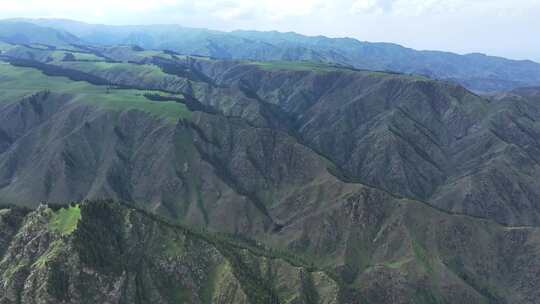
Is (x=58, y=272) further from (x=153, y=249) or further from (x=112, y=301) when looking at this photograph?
(x=153, y=249)

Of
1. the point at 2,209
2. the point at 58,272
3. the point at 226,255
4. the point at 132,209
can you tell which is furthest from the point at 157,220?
the point at 2,209

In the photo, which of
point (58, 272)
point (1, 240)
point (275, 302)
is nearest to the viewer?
point (58, 272)

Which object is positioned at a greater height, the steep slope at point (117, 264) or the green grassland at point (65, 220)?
the green grassland at point (65, 220)

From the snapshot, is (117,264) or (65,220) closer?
(117,264)

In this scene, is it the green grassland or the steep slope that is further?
the green grassland

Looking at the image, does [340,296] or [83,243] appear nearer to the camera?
[83,243]

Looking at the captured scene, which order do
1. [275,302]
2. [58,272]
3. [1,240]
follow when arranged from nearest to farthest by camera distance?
[58,272] < [1,240] < [275,302]

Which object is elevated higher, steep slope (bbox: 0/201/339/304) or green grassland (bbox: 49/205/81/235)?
green grassland (bbox: 49/205/81/235)

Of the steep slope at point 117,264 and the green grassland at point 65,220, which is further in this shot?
the green grassland at point 65,220

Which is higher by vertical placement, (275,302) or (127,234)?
(127,234)

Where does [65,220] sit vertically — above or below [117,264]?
above
